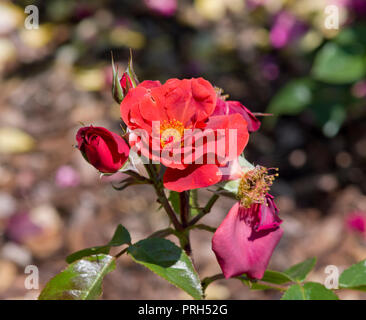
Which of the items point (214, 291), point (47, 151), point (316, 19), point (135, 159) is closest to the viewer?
point (135, 159)

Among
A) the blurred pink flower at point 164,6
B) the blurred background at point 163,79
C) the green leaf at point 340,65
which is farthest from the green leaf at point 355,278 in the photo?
the blurred pink flower at point 164,6

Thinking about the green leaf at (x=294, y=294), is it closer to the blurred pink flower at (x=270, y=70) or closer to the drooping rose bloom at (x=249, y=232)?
the drooping rose bloom at (x=249, y=232)

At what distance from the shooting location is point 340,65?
59.6 inches

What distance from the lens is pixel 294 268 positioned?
2.17 ft

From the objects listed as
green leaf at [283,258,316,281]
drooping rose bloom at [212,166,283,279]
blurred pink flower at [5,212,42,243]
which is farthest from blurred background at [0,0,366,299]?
drooping rose bloom at [212,166,283,279]

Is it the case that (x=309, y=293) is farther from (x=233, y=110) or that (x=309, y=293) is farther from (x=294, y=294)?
(x=233, y=110)

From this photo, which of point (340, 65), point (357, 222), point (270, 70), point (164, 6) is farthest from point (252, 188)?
point (164, 6)

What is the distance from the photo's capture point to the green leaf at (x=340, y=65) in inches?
58.6

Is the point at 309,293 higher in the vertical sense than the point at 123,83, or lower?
lower

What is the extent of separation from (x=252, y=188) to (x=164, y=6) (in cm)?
171

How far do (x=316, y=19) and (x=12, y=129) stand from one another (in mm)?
1275

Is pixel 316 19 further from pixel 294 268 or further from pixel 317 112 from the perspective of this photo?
pixel 294 268

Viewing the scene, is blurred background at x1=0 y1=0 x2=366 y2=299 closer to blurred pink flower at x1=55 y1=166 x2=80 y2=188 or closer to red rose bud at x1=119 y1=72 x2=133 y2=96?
blurred pink flower at x1=55 y1=166 x2=80 y2=188
